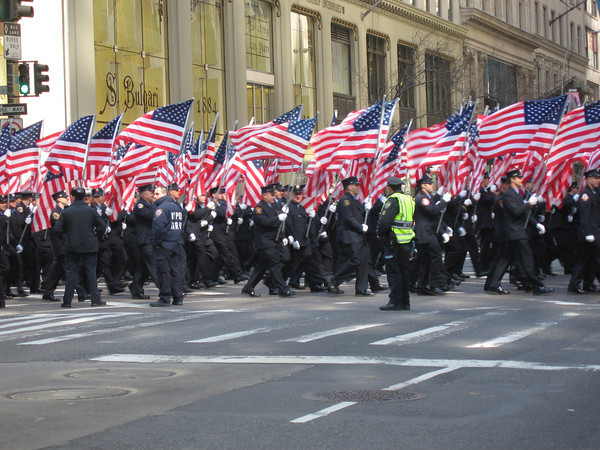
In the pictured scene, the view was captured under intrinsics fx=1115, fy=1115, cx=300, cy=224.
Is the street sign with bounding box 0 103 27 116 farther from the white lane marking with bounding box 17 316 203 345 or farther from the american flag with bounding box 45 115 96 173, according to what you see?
the white lane marking with bounding box 17 316 203 345

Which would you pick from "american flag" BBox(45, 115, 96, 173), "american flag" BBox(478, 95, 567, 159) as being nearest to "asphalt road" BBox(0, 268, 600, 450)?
"american flag" BBox(478, 95, 567, 159)

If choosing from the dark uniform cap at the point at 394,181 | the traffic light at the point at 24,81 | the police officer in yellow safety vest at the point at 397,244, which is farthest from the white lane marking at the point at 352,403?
the traffic light at the point at 24,81

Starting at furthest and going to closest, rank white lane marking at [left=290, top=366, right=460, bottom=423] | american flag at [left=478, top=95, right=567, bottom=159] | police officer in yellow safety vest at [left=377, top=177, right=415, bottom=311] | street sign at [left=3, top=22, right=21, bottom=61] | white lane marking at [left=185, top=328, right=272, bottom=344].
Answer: street sign at [left=3, top=22, right=21, bottom=61]
american flag at [left=478, top=95, right=567, bottom=159]
police officer in yellow safety vest at [left=377, top=177, right=415, bottom=311]
white lane marking at [left=185, top=328, right=272, bottom=344]
white lane marking at [left=290, top=366, right=460, bottom=423]

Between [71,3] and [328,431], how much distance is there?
24.1 m

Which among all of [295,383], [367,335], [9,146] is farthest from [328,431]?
[9,146]

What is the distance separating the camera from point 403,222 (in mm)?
14664

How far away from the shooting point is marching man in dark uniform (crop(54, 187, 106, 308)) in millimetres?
16109

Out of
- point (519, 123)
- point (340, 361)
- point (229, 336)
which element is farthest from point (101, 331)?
point (519, 123)

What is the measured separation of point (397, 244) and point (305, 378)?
588 centimetres

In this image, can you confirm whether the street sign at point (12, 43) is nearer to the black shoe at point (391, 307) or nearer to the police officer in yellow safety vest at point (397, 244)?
the police officer in yellow safety vest at point (397, 244)

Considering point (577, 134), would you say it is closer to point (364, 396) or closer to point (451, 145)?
point (451, 145)

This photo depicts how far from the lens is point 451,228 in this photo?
62.6 ft

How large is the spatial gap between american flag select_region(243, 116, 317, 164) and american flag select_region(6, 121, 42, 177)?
4072mm

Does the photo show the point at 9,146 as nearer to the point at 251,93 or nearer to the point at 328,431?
the point at 328,431
